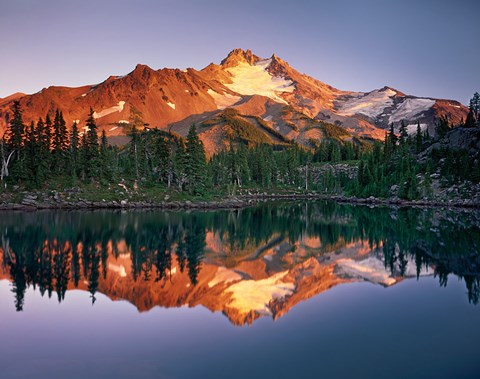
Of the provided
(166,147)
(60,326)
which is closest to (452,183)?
(166,147)

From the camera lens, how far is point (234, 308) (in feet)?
75.3

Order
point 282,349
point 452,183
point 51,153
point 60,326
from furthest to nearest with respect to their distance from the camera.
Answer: point 452,183, point 51,153, point 60,326, point 282,349

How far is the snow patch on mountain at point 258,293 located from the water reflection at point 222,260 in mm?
61

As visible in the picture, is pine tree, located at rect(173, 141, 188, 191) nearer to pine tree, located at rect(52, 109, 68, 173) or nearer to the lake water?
pine tree, located at rect(52, 109, 68, 173)

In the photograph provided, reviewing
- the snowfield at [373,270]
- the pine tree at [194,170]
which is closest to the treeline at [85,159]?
the pine tree at [194,170]

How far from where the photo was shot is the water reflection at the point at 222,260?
84.3 ft

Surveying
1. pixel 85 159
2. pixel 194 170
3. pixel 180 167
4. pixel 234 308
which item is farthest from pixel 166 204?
pixel 234 308

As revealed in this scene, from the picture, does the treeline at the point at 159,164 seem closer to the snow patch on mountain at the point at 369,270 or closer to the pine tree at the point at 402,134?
the pine tree at the point at 402,134

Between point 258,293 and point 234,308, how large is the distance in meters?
3.91

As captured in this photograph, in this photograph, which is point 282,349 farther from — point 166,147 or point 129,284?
point 166,147

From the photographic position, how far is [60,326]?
19.7m

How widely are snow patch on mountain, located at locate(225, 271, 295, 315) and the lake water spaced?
0.42 feet

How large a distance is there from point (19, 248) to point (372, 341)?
3285cm

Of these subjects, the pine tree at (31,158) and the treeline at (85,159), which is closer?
the pine tree at (31,158)
